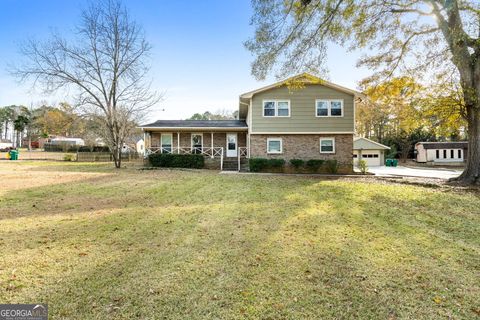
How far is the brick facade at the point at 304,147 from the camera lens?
55.3 ft

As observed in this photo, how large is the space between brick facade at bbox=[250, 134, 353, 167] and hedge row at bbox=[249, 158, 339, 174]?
702 millimetres

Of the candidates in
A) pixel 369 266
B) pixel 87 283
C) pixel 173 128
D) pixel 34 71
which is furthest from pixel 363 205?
pixel 34 71

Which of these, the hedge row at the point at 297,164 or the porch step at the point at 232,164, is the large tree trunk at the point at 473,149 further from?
the porch step at the point at 232,164

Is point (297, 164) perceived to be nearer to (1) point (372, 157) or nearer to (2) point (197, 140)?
(2) point (197, 140)

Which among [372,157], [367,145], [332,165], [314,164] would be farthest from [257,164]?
[372,157]

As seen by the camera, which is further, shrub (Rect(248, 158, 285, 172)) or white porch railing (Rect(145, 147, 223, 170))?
white porch railing (Rect(145, 147, 223, 170))

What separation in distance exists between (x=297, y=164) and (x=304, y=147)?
1469 mm

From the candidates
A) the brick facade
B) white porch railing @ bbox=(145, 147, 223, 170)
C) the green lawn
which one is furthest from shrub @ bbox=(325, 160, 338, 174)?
the green lawn

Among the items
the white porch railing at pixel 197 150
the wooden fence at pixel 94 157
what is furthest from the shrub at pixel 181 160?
the wooden fence at pixel 94 157

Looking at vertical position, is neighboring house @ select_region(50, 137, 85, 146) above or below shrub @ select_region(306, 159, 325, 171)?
above

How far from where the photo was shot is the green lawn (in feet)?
8.42

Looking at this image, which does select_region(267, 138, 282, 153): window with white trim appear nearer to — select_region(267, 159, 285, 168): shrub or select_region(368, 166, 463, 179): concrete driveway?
select_region(267, 159, 285, 168): shrub

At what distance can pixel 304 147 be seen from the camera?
17.0 m

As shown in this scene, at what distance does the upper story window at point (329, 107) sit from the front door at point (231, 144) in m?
6.58
